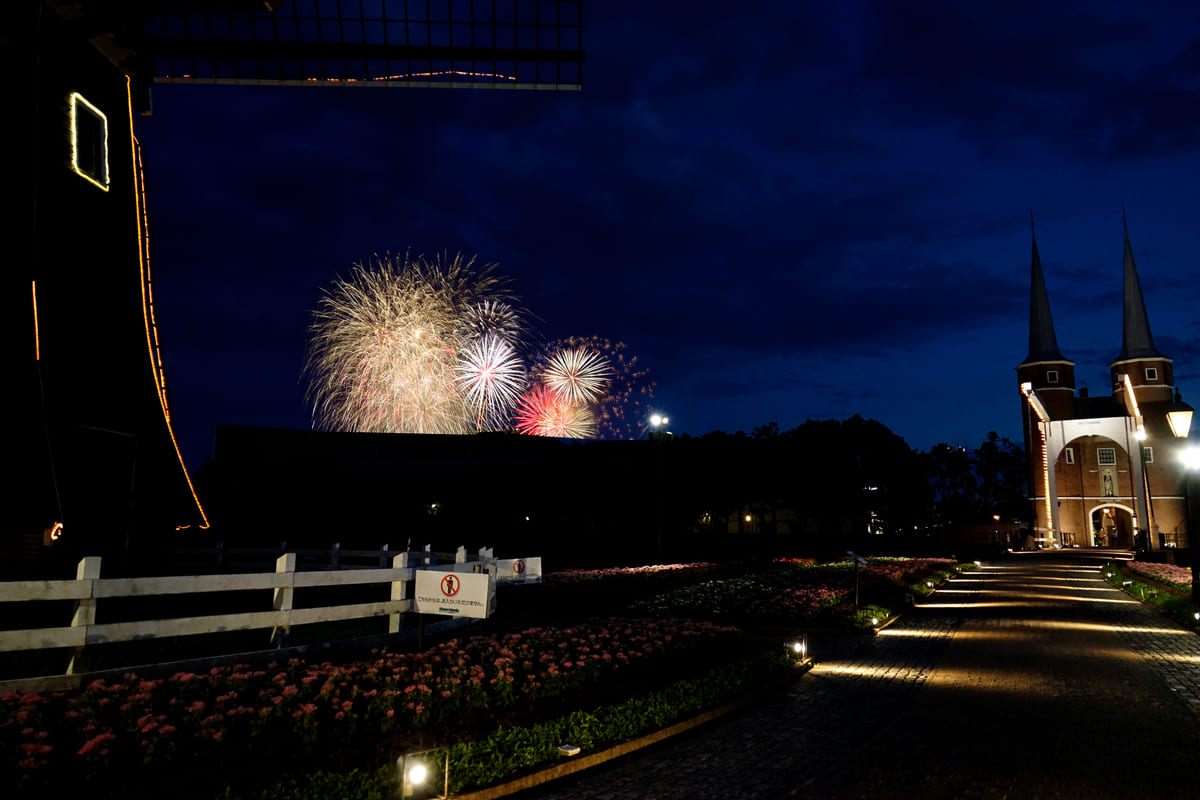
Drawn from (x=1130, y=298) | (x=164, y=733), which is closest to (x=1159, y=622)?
(x=164, y=733)

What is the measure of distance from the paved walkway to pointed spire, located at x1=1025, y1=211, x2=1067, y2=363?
3476 inches

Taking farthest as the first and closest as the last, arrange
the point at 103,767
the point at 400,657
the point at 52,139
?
the point at 52,139 → the point at 400,657 → the point at 103,767

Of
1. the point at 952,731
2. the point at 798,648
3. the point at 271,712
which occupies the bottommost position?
the point at 952,731

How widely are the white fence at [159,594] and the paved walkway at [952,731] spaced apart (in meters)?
5.23

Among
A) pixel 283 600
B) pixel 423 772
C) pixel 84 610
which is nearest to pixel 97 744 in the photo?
pixel 423 772

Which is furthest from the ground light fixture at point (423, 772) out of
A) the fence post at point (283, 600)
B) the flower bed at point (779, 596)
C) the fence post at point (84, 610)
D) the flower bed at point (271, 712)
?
the flower bed at point (779, 596)

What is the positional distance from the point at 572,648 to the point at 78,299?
10.4m

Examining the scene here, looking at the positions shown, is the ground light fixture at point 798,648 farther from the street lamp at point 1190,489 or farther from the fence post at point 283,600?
the street lamp at point 1190,489

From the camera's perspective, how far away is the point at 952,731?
9.73 metres

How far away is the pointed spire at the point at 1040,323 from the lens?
95.7 meters

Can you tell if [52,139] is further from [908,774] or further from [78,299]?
[908,774]

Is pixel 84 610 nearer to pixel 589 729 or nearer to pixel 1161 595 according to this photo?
pixel 589 729

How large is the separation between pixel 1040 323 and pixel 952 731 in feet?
334

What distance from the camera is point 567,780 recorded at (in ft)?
25.9
